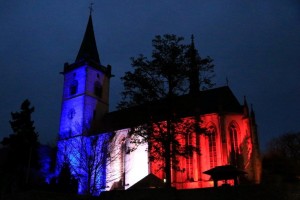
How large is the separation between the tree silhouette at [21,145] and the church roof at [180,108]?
28.6ft

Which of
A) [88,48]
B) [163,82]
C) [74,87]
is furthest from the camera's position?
[88,48]

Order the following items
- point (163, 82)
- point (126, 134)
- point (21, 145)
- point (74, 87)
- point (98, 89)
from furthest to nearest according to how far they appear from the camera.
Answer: point (98, 89)
point (74, 87)
point (126, 134)
point (21, 145)
point (163, 82)

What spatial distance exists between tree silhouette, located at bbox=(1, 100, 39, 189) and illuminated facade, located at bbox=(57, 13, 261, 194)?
13.4 feet

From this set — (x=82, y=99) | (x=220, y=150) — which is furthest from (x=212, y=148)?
(x=82, y=99)

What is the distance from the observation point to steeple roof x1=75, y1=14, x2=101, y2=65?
166ft

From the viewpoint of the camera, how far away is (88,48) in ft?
168

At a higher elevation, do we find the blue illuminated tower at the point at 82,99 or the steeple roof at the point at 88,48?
the steeple roof at the point at 88,48

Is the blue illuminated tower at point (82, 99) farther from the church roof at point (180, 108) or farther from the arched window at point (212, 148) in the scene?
the arched window at point (212, 148)

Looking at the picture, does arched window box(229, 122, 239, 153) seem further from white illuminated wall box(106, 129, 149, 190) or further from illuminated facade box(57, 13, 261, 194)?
white illuminated wall box(106, 129, 149, 190)

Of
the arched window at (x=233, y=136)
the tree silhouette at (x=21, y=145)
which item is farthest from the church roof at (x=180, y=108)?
the tree silhouette at (x=21, y=145)

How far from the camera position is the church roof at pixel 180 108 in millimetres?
26656

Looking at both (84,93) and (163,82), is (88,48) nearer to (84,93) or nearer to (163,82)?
(84,93)

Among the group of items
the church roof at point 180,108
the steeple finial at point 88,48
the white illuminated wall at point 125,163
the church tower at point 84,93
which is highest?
the steeple finial at point 88,48

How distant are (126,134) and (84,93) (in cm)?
989
